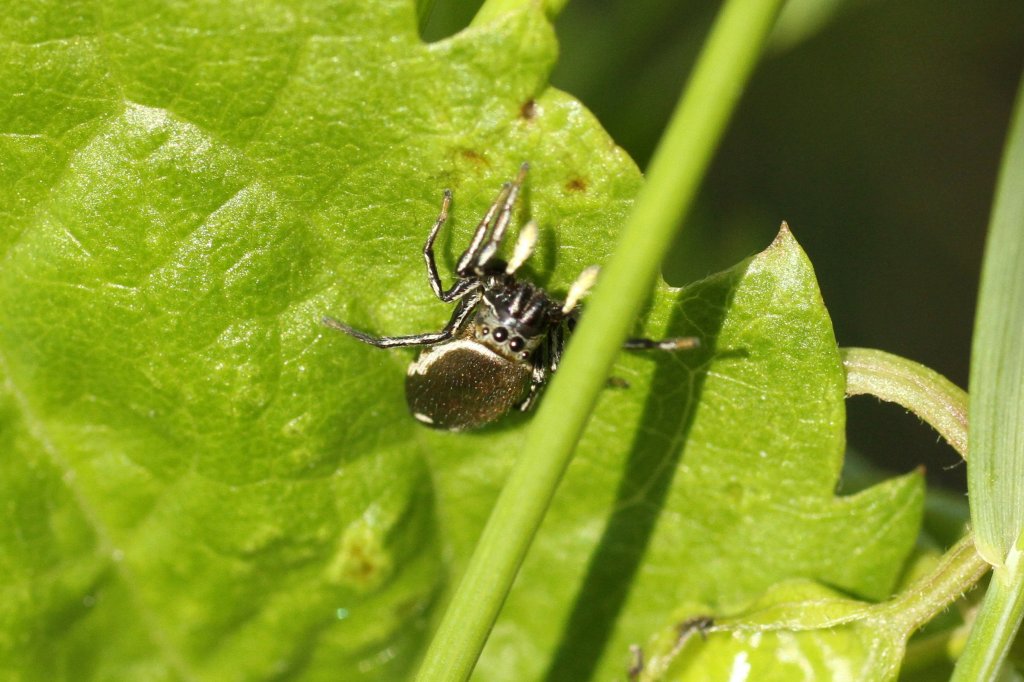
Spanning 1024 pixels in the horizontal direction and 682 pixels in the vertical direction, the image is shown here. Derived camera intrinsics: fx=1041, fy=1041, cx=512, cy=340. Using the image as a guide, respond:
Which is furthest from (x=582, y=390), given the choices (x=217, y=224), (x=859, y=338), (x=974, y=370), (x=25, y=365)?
(x=859, y=338)

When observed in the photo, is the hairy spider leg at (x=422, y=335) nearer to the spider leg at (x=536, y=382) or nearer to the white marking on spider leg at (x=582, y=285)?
the spider leg at (x=536, y=382)

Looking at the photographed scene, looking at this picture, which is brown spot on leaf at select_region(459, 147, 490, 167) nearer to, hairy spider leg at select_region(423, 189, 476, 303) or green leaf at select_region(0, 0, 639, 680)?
green leaf at select_region(0, 0, 639, 680)

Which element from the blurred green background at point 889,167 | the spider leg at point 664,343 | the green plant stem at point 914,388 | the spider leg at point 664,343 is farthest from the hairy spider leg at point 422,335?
the blurred green background at point 889,167

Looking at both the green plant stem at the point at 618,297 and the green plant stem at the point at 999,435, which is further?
the green plant stem at the point at 999,435

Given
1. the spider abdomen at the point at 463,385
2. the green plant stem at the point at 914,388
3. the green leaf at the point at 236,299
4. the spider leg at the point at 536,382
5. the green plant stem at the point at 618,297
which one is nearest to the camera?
the green plant stem at the point at 618,297

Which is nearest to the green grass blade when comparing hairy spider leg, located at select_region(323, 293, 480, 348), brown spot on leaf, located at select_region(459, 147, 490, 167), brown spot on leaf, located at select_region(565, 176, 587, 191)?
brown spot on leaf, located at select_region(565, 176, 587, 191)

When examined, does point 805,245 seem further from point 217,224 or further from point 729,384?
point 217,224

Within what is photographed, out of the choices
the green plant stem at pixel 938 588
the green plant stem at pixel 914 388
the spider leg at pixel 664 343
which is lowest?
the green plant stem at pixel 938 588

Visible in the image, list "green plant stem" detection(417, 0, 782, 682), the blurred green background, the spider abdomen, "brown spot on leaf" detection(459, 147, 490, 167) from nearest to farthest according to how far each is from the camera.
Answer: "green plant stem" detection(417, 0, 782, 682) < "brown spot on leaf" detection(459, 147, 490, 167) < the spider abdomen < the blurred green background
